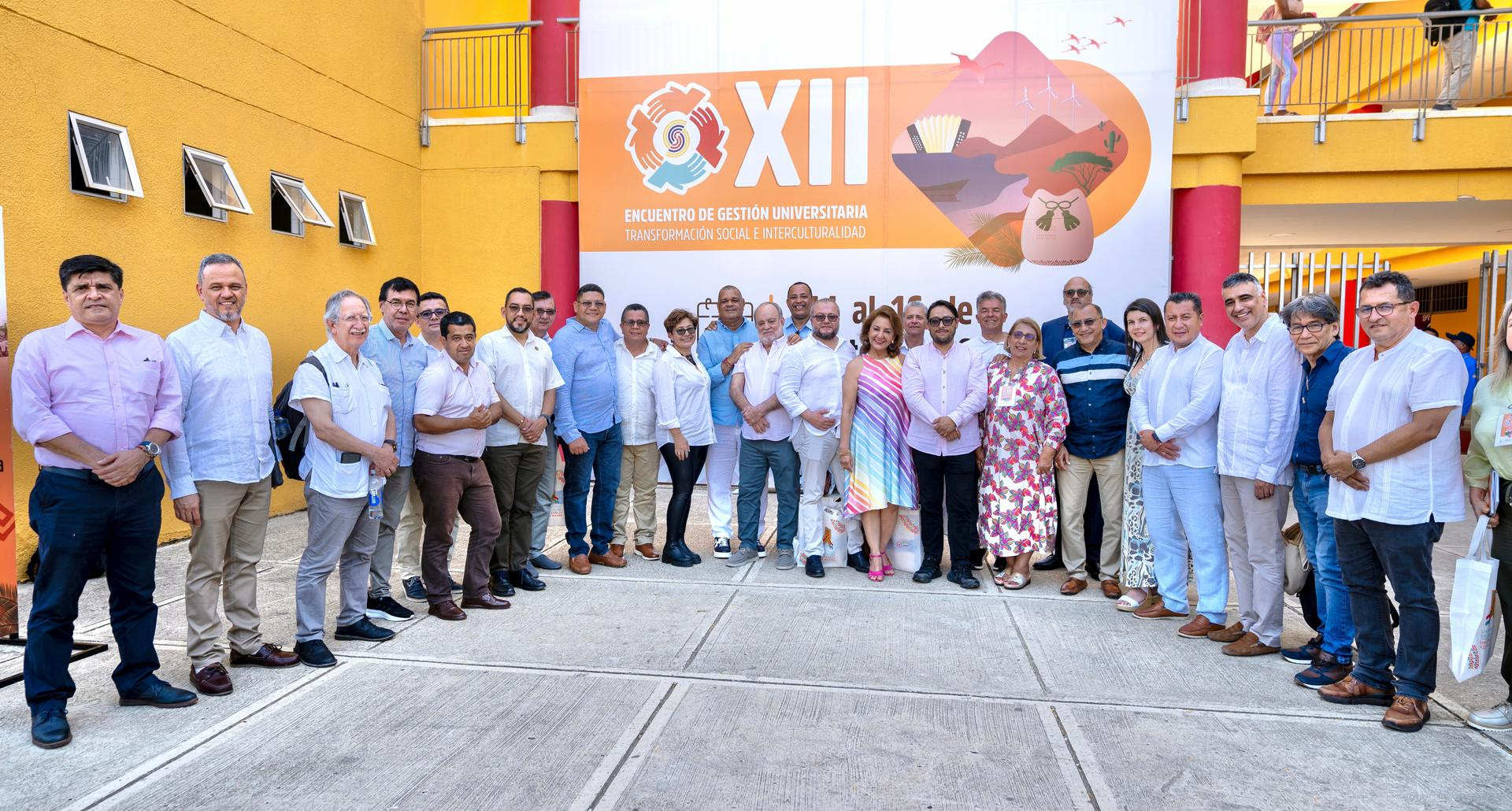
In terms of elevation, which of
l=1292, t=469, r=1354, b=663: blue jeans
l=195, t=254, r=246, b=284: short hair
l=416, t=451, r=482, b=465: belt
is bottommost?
l=1292, t=469, r=1354, b=663: blue jeans

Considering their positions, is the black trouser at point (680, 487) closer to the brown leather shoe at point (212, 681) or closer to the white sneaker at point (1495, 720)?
the brown leather shoe at point (212, 681)

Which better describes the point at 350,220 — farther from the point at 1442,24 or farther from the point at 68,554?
the point at 1442,24

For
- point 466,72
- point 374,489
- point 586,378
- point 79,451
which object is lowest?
point 374,489

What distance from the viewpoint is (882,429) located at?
5762 millimetres

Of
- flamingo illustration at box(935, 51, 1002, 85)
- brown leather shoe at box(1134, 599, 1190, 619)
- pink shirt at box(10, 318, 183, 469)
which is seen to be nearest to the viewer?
pink shirt at box(10, 318, 183, 469)

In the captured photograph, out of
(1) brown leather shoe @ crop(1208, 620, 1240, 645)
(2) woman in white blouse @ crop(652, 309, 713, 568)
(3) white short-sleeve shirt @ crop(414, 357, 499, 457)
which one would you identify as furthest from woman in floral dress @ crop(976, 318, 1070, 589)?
(3) white short-sleeve shirt @ crop(414, 357, 499, 457)

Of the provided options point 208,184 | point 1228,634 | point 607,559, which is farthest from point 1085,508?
point 208,184

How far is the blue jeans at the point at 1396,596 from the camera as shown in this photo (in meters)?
3.48

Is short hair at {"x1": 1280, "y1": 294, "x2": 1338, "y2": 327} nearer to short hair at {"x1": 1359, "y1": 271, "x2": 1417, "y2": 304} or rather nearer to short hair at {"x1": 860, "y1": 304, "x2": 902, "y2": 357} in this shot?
short hair at {"x1": 1359, "y1": 271, "x2": 1417, "y2": 304}

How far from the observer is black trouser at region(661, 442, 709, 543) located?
621 centimetres

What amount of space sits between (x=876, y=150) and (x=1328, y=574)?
5.70 m

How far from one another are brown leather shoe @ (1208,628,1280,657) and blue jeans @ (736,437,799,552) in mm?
2701

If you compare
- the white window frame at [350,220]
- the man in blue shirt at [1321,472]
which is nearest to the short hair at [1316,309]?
the man in blue shirt at [1321,472]

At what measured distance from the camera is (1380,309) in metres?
3.54
